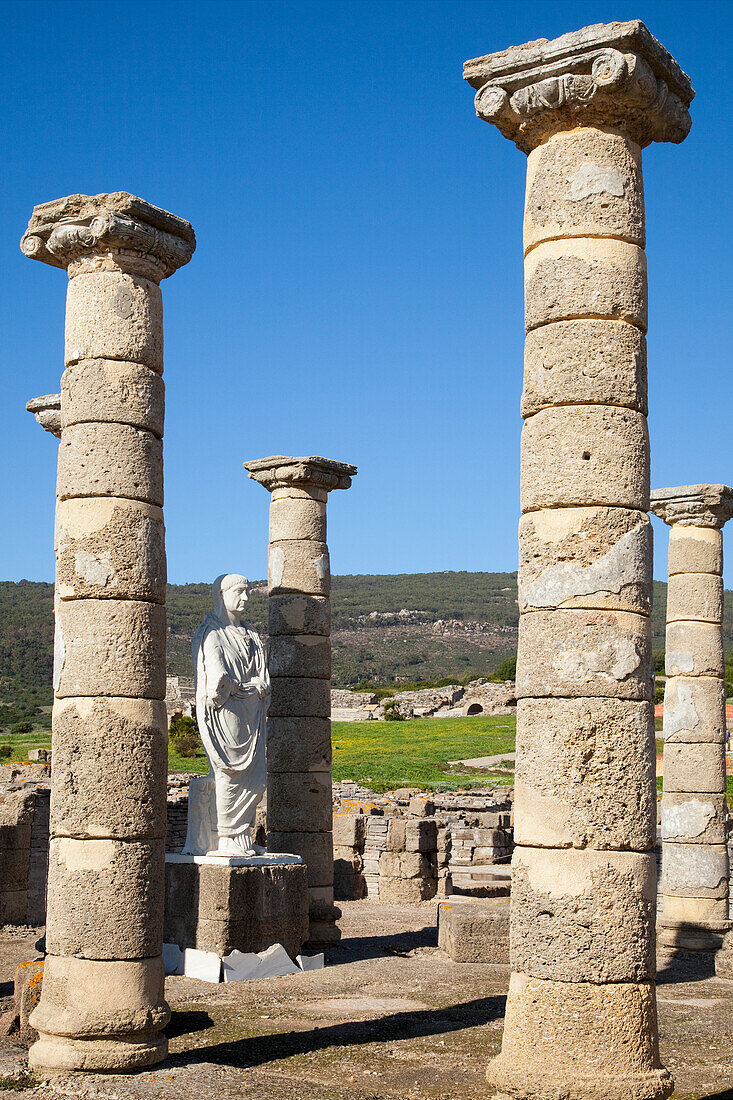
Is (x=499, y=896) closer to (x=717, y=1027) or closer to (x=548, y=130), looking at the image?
(x=717, y=1027)

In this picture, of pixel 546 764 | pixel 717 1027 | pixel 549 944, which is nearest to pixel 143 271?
pixel 546 764

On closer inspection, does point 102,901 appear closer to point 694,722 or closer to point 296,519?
point 296,519

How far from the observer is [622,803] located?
5.98m

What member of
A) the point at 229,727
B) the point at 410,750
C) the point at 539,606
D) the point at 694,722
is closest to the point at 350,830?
the point at 694,722

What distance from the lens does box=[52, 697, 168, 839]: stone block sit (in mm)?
7281

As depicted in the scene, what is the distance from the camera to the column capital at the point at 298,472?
1289 cm

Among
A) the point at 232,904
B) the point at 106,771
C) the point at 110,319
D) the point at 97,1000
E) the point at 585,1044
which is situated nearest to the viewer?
the point at 585,1044

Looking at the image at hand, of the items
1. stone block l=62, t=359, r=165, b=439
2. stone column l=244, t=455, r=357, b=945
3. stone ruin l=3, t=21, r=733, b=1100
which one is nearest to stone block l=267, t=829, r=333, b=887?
stone column l=244, t=455, r=357, b=945

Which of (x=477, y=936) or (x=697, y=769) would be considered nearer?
(x=477, y=936)

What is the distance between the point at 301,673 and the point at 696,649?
4546 mm

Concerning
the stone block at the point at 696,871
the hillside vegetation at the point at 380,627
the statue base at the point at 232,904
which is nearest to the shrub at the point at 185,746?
the hillside vegetation at the point at 380,627

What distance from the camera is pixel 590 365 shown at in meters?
6.34

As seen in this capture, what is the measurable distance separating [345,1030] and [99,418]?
4.58m

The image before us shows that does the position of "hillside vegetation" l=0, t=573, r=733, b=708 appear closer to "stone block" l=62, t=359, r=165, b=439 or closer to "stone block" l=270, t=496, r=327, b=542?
"stone block" l=270, t=496, r=327, b=542
